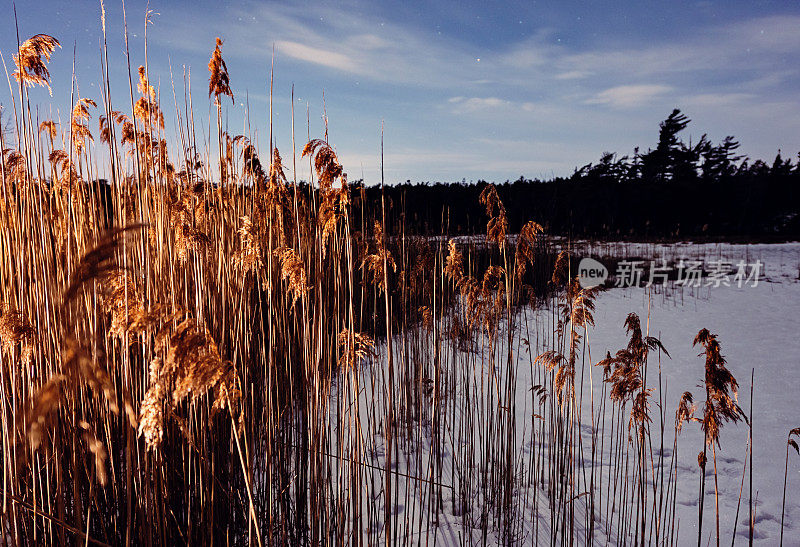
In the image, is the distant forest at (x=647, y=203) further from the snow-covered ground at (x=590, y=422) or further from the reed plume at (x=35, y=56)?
the reed plume at (x=35, y=56)

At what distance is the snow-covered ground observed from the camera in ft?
6.75

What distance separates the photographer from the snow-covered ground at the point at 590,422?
2.06 m

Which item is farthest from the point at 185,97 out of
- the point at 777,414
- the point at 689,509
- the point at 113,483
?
the point at 777,414

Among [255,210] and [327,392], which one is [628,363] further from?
[255,210]

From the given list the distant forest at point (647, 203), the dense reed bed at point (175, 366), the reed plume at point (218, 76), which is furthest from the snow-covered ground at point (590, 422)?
the distant forest at point (647, 203)

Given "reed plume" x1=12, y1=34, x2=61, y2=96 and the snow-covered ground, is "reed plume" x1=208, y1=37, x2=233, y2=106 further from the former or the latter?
the snow-covered ground

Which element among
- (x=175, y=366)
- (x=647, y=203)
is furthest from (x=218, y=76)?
(x=647, y=203)

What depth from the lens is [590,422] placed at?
365 centimetres
